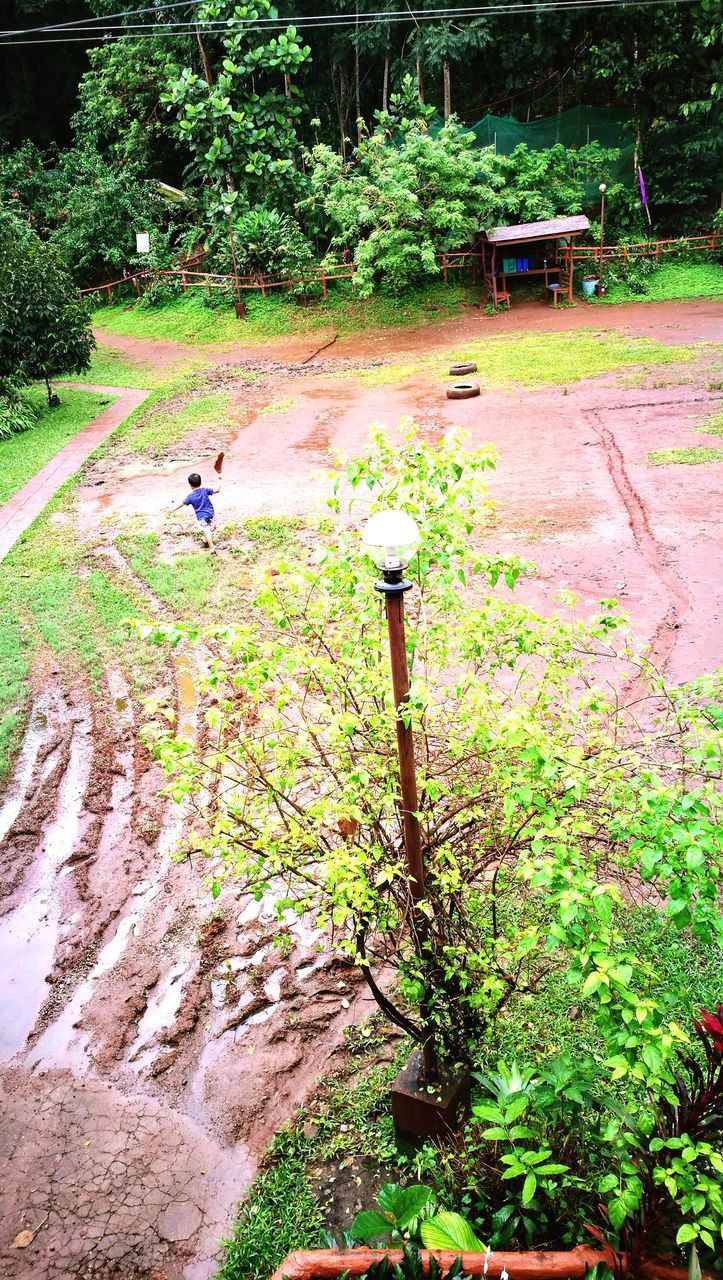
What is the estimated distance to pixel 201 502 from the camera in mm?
11023

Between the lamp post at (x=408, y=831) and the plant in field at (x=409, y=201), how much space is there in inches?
740

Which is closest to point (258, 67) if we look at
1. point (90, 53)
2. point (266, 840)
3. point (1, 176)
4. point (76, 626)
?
point (90, 53)

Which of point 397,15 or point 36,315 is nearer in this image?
point 36,315

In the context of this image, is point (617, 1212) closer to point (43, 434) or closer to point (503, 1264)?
point (503, 1264)

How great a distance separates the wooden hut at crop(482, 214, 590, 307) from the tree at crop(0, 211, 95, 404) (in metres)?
9.64

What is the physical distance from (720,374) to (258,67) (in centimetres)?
1788

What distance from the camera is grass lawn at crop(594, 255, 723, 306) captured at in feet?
65.8

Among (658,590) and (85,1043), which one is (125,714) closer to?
(85,1043)

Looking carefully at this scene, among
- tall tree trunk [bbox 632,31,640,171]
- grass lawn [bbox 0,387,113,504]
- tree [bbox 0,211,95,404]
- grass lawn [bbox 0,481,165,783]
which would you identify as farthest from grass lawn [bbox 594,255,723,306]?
grass lawn [bbox 0,481,165,783]

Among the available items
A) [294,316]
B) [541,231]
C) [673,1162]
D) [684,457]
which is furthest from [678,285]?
[673,1162]

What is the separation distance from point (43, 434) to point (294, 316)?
857 cm

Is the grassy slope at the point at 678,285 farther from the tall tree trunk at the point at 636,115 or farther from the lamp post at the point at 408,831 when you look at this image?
the lamp post at the point at 408,831

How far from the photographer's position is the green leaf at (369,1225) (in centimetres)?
321

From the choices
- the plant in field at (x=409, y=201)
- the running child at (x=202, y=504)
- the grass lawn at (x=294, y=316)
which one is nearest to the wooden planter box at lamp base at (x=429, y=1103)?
the running child at (x=202, y=504)
